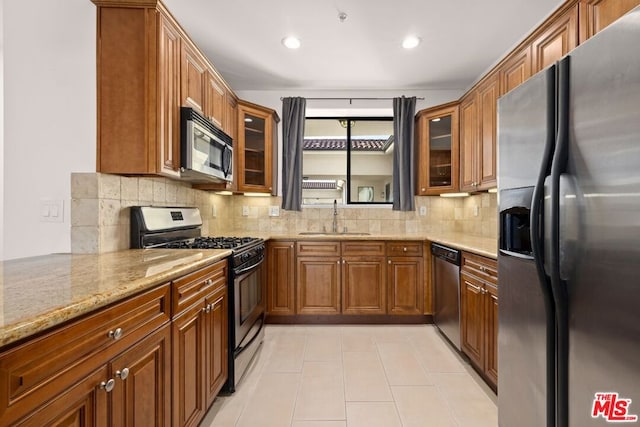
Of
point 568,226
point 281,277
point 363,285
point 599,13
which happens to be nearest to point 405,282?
point 363,285

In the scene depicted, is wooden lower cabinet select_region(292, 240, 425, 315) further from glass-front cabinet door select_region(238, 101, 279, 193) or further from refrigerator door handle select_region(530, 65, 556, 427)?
refrigerator door handle select_region(530, 65, 556, 427)

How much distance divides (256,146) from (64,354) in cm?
290

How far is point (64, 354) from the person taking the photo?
0.78m

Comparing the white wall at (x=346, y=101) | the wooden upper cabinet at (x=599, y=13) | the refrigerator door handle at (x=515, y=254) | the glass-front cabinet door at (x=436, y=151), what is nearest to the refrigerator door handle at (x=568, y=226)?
the refrigerator door handle at (x=515, y=254)

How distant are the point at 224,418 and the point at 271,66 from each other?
9.90 feet

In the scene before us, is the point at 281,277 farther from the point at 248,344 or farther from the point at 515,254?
the point at 515,254

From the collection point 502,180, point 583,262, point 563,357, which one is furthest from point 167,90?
point 563,357

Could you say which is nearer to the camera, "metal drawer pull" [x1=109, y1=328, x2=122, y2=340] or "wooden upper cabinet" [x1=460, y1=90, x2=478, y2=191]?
"metal drawer pull" [x1=109, y1=328, x2=122, y2=340]

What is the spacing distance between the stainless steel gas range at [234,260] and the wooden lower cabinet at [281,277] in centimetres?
47

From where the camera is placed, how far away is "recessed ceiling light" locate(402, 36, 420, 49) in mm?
2656

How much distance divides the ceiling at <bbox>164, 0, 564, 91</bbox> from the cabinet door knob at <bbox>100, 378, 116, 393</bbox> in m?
2.39

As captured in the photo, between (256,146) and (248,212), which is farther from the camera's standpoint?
(248,212)

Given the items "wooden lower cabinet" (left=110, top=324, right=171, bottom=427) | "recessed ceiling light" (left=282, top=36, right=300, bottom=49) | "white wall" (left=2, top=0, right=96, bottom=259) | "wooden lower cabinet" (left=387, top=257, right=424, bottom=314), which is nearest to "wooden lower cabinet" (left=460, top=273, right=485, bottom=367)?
"wooden lower cabinet" (left=387, top=257, right=424, bottom=314)

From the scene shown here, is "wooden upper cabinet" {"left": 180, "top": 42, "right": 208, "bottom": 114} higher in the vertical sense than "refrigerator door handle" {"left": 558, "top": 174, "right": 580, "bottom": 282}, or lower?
higher
